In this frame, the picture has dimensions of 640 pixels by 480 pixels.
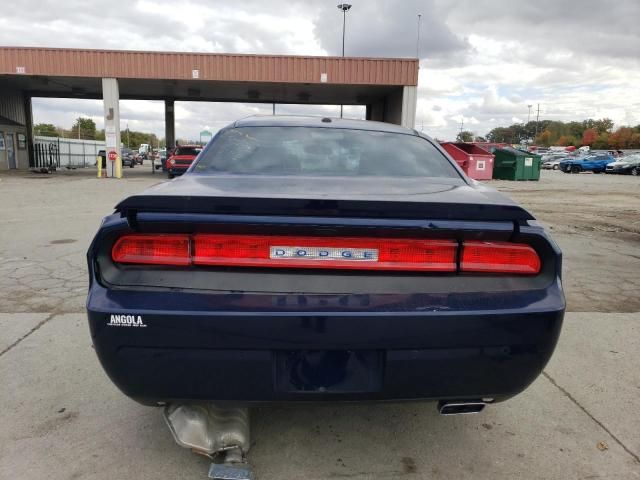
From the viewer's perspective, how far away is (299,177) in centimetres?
254

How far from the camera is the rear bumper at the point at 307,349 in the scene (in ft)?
5.87

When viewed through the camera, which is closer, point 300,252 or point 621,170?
point 300,252

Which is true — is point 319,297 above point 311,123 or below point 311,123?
→ below

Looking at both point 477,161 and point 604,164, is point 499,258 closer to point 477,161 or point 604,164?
point 477,161

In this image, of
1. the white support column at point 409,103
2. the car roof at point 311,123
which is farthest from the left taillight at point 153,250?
the white support column at point 409,103

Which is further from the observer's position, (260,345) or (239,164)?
(239,164)

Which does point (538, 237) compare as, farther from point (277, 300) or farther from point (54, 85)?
point (54, 85)

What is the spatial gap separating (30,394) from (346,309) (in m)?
2.17

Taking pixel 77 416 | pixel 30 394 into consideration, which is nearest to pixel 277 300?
pixel 77 416

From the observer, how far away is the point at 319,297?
182cm

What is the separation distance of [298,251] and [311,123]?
5.54 ft

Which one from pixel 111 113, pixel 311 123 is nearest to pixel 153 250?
pixel 311 123

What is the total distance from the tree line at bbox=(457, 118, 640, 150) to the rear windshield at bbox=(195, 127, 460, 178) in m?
91.2


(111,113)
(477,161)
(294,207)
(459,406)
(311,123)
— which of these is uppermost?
(111,113)
